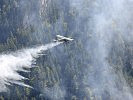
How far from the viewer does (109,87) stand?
181 metres

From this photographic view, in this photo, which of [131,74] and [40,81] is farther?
[131,74]

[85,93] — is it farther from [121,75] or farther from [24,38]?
[24,38]

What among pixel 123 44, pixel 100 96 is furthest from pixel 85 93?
pixel 123 44

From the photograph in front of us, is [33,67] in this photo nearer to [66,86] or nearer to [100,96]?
[66,86]

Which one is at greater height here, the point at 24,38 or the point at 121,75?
the point at 24,38

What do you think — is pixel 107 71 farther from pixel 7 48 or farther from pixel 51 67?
pixel 7 48

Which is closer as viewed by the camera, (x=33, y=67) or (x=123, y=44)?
(x=33, y=67)

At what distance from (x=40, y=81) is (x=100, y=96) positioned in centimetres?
2606

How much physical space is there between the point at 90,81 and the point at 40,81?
957 inches

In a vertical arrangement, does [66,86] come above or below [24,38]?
below

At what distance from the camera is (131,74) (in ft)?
→ 618

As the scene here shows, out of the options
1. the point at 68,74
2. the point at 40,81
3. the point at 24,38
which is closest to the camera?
the point at 40,81

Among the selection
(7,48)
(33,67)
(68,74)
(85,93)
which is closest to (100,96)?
(85,93)

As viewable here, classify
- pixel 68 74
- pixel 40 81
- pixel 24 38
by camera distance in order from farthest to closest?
pixel 24 38
pixel 68 74
pixel 40 81
